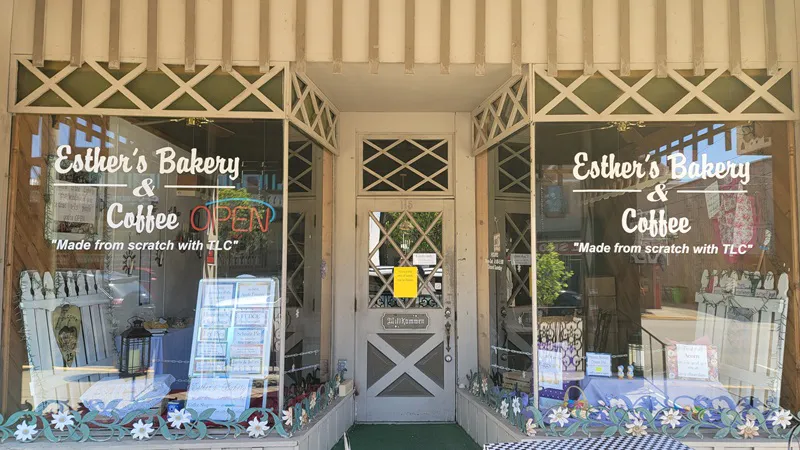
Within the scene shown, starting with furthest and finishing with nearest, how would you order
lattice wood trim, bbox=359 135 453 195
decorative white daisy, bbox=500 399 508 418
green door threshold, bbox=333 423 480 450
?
lattice wood trim, bbox=359 135 453 195 → green door threshold, bbox=333 423 480 450 → decorative white daisy, bbox=500 399 508 418

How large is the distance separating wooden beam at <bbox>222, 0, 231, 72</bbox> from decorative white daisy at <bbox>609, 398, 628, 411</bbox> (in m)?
3.68

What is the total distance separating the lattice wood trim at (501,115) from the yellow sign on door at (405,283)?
1376mm

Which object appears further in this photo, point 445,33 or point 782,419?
point 445,33

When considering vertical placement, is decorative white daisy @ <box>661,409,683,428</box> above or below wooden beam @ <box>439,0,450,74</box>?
below

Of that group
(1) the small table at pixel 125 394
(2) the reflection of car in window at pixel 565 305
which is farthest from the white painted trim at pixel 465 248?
(1) the small table at pixel 125 394

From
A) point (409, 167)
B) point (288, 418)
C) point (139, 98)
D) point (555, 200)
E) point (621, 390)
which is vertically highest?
point (139, 98)

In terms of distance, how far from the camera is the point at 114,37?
12.6 ft

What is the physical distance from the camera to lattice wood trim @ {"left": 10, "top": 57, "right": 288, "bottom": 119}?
3.87 m

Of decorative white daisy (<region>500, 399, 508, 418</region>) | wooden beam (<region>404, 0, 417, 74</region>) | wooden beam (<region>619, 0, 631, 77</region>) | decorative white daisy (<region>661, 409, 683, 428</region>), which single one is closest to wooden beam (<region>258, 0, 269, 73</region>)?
wooden beam (<region>404, 0, 417, 74</region>)

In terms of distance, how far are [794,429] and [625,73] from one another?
9.02 feet

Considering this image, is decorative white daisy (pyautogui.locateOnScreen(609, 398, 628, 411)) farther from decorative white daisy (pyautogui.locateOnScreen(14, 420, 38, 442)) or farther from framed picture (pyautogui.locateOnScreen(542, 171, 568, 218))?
decorative white daisy (pyautogui.locateOnScreen(14, 420, 38, 442))

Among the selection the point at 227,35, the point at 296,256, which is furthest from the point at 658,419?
the point at 227,35

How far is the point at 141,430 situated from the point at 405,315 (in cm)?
250

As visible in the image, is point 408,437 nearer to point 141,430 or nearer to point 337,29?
point 141,430
